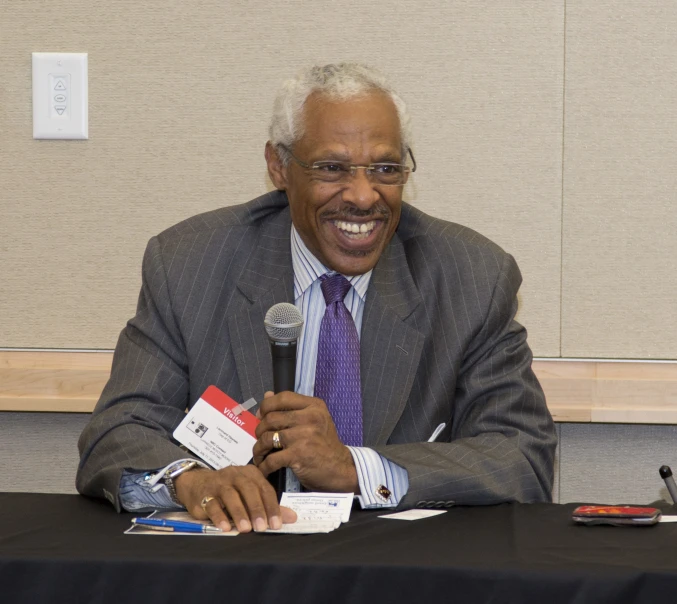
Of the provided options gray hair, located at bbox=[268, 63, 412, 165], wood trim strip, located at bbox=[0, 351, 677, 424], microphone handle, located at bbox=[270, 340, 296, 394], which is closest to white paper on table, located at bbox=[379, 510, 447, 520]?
microphone handle, located at bbox=[270, 340, 296, 394]

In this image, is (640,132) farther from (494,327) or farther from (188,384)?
(188,384)

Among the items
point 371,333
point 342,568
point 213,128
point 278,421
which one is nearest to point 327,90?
point 371,333

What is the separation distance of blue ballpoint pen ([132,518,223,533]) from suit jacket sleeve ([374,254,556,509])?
0.42m

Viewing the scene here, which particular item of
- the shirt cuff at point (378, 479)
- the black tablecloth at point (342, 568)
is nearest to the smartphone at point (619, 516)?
the black tablecloth at point (342, 568)

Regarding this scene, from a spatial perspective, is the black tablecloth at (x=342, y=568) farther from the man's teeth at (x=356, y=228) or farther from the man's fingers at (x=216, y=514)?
the man's teeth at (x=356, y=228)

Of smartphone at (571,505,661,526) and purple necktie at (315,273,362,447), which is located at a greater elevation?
purple necktie at (315,273,362,447)

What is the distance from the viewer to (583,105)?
10.5ft

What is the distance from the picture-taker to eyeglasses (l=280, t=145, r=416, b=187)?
236 cm

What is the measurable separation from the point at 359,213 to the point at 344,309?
0.23m

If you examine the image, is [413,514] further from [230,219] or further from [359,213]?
[230,219]

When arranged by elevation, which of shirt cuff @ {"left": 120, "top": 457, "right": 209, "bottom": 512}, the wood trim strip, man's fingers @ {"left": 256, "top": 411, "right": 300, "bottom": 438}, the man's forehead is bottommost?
the wood trim strip

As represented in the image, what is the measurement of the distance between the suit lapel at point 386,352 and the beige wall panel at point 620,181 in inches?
39.5

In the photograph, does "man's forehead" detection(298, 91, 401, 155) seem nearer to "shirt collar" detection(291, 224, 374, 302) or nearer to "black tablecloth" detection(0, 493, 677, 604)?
"shirt collar" detection(291, 224, 374, 302)

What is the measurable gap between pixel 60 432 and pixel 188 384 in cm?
128
